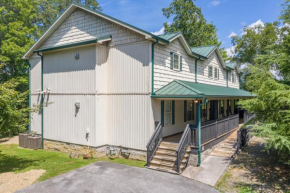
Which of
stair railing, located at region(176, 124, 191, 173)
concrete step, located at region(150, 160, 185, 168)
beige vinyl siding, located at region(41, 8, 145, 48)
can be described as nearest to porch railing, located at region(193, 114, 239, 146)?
stair railing, located at region(176, 124, 191, 173)

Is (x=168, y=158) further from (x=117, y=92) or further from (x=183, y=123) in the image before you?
(x=183, y=123)

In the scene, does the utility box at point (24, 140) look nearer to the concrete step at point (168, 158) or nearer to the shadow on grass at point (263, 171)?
the concrete step at point (168, 158)

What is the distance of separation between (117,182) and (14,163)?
624 centimetres

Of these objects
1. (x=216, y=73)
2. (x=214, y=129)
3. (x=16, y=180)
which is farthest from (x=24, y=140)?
(x=216, y=73)

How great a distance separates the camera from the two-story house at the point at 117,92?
1032 cm

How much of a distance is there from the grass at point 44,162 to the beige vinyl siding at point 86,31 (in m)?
6.54

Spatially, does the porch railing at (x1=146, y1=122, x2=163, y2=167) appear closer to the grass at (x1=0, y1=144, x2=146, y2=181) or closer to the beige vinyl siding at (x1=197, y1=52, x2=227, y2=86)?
the grass at (x1=0, y1=144, x2=146, y2=181)

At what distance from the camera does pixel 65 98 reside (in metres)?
12.7

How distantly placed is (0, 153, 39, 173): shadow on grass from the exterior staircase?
20.0 feet

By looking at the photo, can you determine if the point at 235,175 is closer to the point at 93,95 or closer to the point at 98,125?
the point at 98,125

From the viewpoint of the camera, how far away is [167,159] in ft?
31.4

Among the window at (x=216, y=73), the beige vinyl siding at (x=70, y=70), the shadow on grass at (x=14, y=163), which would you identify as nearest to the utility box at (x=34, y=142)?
the shadow on grass at (x=14, y=163)

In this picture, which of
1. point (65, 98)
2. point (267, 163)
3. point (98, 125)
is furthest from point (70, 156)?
point (267, 163)

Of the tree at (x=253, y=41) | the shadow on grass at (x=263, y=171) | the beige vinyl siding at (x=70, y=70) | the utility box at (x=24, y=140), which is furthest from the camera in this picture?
the tree at (x=253, y=41)
